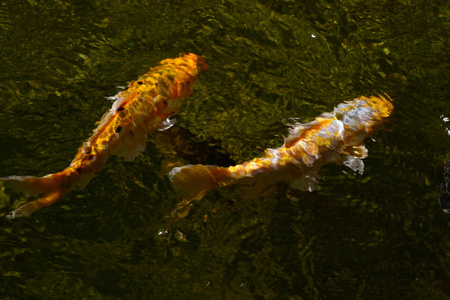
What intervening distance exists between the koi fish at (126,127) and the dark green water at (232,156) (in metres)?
0.28

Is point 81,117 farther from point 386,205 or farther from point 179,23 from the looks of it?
point 386,205

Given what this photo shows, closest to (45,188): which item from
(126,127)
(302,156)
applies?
(126,127)

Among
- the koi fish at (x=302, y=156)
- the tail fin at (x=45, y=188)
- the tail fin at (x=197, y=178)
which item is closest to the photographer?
the tail fin at (x=45, y=188)

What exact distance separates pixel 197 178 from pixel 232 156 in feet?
2.79

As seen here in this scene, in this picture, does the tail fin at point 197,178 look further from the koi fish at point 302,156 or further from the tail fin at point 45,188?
the tail fin at point 45,188

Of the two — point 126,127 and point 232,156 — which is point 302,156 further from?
point 126,127

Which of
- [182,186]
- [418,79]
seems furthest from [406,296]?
[418,79]

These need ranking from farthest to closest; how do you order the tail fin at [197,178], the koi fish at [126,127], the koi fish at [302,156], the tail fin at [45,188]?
the koi fish at [302,156] → the tail fin at [197,178] → the koi fish at [126,127] → the tail fin at [45,188]

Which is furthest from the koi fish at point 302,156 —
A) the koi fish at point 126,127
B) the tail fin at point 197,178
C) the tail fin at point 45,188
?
the tail fin at point 45,188

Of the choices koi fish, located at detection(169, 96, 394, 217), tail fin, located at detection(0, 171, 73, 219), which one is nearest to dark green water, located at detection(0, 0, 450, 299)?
koi fish, located at detection(169, 96, 394, 217)

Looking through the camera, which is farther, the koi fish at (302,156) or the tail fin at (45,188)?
the koi fish at (302,156)

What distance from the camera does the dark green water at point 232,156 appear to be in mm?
3645

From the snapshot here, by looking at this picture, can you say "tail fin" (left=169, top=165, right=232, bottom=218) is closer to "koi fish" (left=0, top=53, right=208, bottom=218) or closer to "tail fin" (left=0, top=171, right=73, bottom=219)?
"koi fish" (left=0, top=53, right=208, bottom=218)

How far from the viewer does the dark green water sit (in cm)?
364
